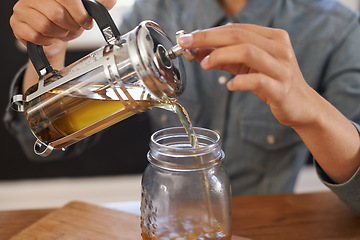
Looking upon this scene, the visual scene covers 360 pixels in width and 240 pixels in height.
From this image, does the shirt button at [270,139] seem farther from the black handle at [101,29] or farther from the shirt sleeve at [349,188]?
the black handle at [101,29]

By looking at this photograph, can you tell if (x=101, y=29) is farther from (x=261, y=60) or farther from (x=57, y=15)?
(x=261, y=60)

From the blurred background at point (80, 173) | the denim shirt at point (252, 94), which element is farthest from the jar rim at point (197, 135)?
the blurred background at point (80, 173)

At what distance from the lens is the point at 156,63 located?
581 mm

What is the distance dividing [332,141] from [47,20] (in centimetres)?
59

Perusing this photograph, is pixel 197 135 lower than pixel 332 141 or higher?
higher

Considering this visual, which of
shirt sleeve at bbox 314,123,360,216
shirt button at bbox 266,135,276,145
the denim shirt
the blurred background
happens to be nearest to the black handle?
shirt sleeve at bbox 314,123,360,216

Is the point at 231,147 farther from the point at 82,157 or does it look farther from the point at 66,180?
the point at 66,180

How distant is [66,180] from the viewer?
7.27 ft

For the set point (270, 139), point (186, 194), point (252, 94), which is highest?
point (186, 194)

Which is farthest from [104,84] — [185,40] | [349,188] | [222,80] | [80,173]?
[80,173]

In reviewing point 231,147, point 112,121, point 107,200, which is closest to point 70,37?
point 112,121

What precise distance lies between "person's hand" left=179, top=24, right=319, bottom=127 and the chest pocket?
0.68 m

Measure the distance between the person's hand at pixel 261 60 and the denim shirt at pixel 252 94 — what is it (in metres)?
0.67

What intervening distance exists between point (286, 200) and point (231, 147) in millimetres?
411
